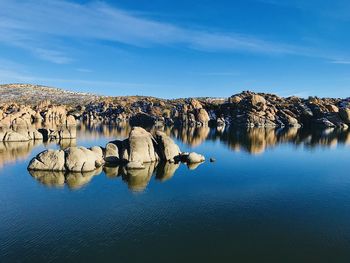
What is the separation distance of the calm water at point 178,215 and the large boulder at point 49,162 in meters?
1.90

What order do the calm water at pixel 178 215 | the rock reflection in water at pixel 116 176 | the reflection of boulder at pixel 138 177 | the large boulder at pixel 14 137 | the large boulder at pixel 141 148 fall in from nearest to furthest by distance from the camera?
the calm water at pixel 178 215, the reflection of boulder at pixel 138 177, the rock reflection in water at pixel 116 176, the large boulder at pixel 141 148, the large boulder at pixel 14 137

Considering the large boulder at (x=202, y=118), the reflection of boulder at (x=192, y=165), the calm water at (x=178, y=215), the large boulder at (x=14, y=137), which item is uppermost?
the large boulder at (x=202, y=118)

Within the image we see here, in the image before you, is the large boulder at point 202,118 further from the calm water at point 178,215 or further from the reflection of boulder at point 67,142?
the calm water at point 178,215

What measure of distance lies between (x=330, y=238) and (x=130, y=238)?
18.9 m

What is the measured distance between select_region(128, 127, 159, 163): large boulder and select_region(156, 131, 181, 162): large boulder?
1725 mm

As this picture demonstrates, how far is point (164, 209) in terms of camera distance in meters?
39.3

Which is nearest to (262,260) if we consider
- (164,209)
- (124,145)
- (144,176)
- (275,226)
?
(275,226)

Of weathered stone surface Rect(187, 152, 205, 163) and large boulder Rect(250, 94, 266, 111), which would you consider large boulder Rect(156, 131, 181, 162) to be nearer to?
weathered stone surface Rect(187, 152, 205, 163)

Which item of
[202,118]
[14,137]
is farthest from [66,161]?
[202,118]

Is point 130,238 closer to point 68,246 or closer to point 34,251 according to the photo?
point 68,246

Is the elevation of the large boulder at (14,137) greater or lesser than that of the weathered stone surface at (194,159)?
greater

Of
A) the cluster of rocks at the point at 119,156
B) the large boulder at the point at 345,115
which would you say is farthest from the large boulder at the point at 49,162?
the large boulder at the point at 345,115

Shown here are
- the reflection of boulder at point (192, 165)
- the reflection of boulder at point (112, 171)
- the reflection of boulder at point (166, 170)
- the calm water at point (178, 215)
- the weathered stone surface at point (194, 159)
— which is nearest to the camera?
the calm water at point (178, 215)

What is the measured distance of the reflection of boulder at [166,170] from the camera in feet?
185
